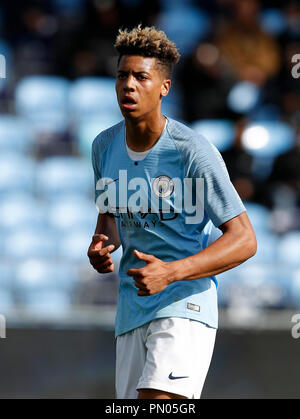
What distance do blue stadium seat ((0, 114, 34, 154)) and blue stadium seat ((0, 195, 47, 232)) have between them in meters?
0.78

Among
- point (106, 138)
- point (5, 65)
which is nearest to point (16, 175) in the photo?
point (5, 65)

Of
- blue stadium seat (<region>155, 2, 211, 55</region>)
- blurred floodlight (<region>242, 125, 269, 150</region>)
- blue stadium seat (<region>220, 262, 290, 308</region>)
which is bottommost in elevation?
blue stadium seat (<region>220, 262, 290, 308</region>)

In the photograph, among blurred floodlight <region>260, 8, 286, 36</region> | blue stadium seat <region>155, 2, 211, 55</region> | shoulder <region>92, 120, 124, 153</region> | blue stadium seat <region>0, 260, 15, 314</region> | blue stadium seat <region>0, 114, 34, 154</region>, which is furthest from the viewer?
blurred floodlight <region>260, 8, 286, 36</region>

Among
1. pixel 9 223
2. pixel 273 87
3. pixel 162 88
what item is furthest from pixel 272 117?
pixel 162 88

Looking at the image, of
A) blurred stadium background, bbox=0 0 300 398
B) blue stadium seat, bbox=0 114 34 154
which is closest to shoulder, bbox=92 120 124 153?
blurred stadium background, bbox=0 0 300 398

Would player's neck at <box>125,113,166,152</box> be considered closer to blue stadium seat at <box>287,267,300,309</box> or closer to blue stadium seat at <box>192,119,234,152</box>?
blue stadium seat at <box>287,267,300,309</box>

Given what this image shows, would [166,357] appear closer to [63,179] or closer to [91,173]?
[63,179]

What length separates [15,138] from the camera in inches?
344

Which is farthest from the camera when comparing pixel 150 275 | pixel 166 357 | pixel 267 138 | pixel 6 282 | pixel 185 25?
pixel 185 25

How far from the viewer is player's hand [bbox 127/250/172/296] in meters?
3.15

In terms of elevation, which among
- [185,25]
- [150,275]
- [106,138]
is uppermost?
[185,25]

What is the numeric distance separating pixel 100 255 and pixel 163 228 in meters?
0.34

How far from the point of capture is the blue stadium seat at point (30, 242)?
7590 mm

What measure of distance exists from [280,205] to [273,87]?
6.00 feet
